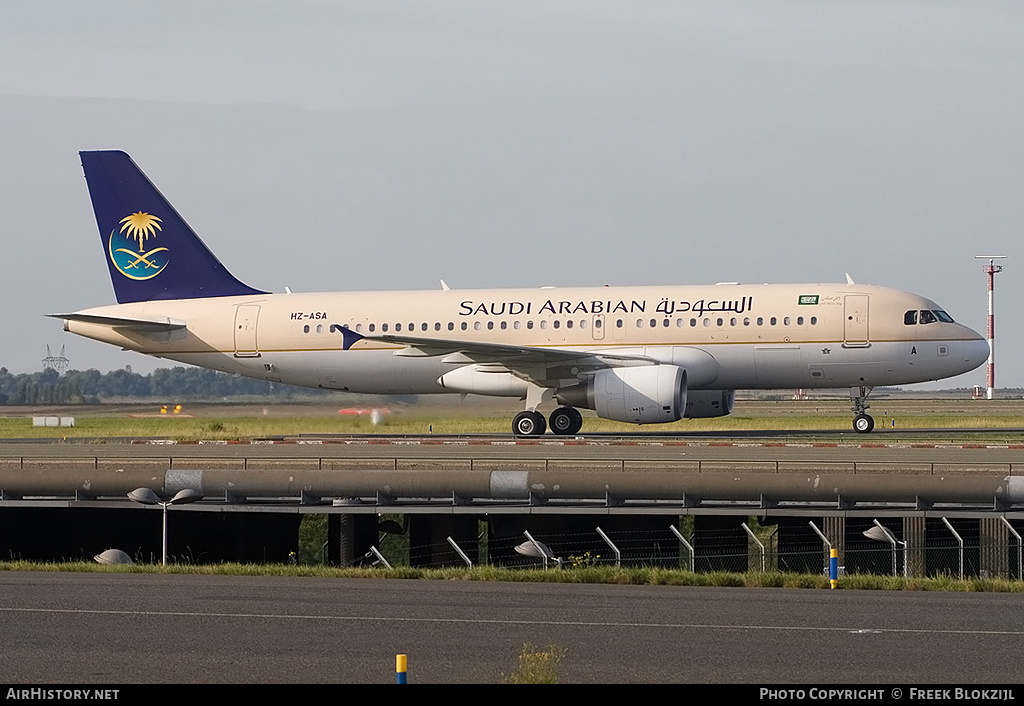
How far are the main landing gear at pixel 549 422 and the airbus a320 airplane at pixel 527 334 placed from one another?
0.04m

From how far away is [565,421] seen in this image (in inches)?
1604

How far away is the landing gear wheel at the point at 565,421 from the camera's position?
4072 cm

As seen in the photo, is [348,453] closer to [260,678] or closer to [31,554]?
[31,554]

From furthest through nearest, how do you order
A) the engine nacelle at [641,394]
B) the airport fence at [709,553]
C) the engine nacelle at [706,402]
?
1. the engine nacelle at [706,402]
2. the engine nacelle at [641,394]
3. the airport fence at [709,553]

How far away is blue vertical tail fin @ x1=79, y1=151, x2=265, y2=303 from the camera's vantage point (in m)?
45.7

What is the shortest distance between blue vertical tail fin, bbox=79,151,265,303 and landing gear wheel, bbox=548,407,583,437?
37.8 feet

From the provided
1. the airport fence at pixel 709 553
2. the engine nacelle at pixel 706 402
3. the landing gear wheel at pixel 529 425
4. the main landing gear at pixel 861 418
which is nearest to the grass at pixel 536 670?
the airport fence at pixel 709 553

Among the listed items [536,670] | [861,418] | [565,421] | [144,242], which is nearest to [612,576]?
[536,670]

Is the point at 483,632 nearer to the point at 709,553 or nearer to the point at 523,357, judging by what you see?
the point at 709,553

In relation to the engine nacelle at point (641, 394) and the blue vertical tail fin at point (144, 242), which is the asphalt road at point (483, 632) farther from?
the blue vertical tail fin at point (144, 242)

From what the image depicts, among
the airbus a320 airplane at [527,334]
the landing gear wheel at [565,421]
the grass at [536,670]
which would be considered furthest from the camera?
the landing gear wheel at [565,421]

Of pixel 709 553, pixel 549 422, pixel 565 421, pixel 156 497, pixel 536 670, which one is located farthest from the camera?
pixel 549 422

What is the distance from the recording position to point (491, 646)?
13.5m

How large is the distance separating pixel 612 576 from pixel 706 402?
22364mm
